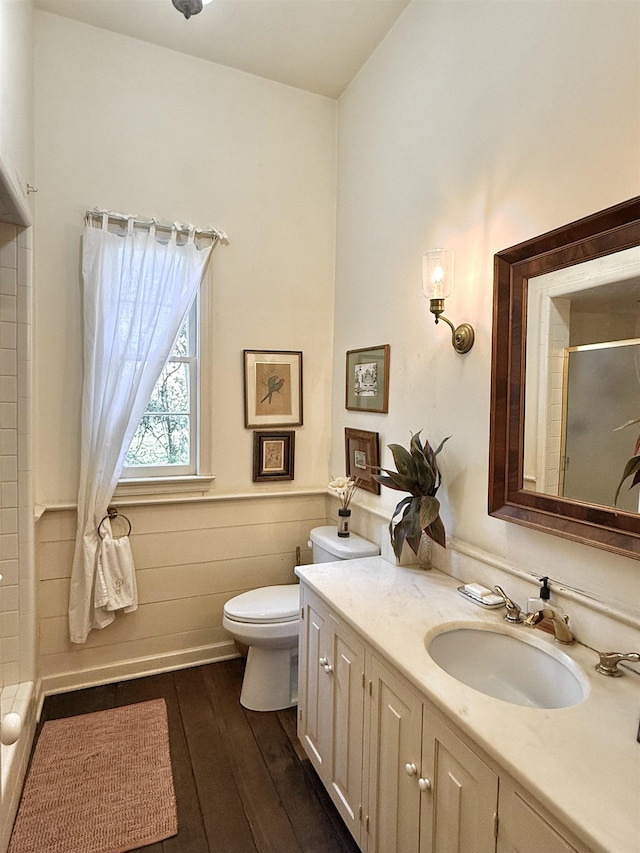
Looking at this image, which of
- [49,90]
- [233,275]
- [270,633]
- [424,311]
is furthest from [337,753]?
[49,90]

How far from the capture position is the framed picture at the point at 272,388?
2748 millimetres

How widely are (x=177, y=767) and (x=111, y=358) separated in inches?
71.6

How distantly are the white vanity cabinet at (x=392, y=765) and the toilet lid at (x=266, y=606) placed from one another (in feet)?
1.05

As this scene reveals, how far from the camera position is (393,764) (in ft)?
4.29

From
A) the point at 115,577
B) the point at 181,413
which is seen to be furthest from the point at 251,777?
the point at 181,413

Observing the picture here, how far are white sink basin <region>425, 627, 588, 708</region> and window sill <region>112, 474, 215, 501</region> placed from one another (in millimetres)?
1600

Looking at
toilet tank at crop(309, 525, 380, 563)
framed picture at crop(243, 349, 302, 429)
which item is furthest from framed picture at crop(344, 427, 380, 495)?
framed picture at crop(243, 349, 302, 429)

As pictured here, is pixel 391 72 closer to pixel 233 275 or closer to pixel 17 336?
pixel 233 275

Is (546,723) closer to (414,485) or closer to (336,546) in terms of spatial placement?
(414,485)

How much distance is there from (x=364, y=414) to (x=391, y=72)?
5.57ft

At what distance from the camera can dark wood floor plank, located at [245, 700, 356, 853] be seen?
161cm

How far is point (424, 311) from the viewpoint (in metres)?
2.10

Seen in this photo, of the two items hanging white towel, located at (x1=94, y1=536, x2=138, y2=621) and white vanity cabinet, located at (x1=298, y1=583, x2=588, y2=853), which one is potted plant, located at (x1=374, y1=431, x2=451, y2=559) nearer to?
white vanity cabinet, located at (x1=298, y1=583, x2=588, y2=853)

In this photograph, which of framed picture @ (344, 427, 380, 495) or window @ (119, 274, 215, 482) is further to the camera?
window @ (119, 274, 215, 482)
